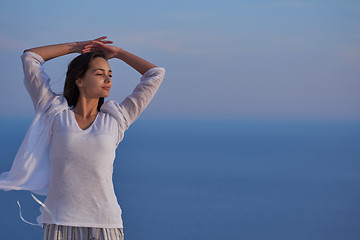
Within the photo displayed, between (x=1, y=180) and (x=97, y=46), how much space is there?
62cm

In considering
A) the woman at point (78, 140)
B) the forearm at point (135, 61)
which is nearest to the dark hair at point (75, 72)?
the woman at point (78, 140)

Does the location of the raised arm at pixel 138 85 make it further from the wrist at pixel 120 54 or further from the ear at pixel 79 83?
the ear at pixel 79 83

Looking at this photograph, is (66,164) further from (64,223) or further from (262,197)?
(262,197)

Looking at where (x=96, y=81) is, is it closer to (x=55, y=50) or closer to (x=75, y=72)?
(x=75, y=72)

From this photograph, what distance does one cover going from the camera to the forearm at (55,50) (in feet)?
6.63

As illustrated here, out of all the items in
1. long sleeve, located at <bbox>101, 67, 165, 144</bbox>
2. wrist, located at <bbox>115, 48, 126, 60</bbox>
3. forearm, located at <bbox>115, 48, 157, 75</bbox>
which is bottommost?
long sleeve, located at <bbox>101, 67, 165, 144</bbox>

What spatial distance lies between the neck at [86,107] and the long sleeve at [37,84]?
10 cm

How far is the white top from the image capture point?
6.06 feet

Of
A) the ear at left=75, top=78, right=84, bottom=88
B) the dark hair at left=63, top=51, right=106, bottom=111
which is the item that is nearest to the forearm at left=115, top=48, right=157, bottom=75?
the dark hair at left=63, top=51, right=106, bottom=111

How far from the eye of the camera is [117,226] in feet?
6.16

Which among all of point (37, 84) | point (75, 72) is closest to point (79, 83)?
point (75, 72)

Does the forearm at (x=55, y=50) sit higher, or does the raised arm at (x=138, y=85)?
the forearm at (x=55, y=50)

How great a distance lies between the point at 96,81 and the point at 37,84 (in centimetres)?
21

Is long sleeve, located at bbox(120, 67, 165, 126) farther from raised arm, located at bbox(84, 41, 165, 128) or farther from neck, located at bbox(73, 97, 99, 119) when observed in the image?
neck, located at bbox(73, 97, 99, 119)
